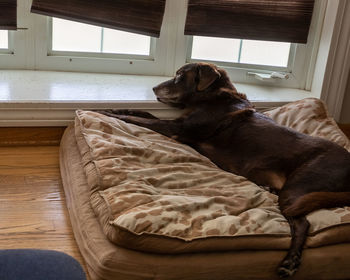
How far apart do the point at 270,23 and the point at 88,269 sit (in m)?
1.71

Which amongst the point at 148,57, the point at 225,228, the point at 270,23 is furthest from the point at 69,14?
the point at 225,228

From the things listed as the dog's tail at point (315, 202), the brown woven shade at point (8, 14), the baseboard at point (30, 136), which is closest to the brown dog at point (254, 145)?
the dog's tail at point (315, 202)

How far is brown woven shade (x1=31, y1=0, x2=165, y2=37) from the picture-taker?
2473mm

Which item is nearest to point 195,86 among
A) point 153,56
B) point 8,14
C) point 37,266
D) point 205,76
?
point 205,76

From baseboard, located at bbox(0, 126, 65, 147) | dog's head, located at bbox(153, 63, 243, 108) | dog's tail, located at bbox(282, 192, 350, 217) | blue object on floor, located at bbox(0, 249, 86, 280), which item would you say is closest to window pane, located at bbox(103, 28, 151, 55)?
dog's head, located at bbox(153, 63, 243, 108)

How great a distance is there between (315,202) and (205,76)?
814 millimetres

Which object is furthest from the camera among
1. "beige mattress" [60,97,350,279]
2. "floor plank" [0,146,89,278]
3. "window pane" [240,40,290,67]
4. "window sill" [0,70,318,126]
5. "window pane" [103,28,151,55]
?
"window pane" [240,40,290,67]

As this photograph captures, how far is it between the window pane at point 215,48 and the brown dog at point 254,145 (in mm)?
471

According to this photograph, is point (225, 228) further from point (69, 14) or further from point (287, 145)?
point (69, 14)

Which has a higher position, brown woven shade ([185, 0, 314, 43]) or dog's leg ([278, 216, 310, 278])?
brown woven shade ([185, 0, 314, 43])

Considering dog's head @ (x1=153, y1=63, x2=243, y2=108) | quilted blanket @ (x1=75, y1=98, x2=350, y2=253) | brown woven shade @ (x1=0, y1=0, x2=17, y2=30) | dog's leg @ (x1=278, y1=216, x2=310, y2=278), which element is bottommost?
dog's leg @ (x1=278, y1=216, x2=310, y2=278)

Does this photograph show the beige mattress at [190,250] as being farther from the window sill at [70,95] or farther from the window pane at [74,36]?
the window pane at [74,36]

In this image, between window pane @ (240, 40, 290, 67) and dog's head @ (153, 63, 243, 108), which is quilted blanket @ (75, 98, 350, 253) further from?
window pane @ (240, 40, 290, 67)

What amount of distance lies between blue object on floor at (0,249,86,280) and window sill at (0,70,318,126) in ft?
4.30
